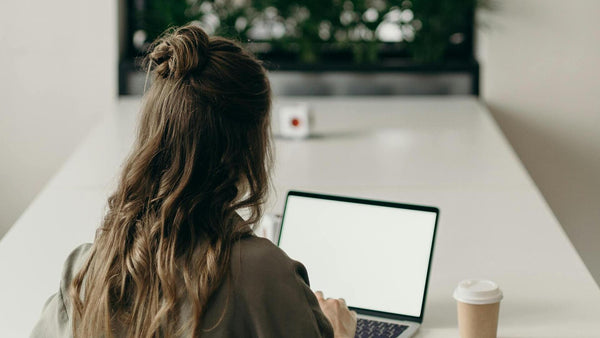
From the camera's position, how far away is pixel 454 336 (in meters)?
1.49

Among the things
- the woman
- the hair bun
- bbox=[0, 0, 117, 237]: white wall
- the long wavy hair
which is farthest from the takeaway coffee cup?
bbox=[0, 0, 117, 237]: white wall

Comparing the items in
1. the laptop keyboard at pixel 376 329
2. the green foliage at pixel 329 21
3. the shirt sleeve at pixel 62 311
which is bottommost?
the laptop keyboard at pixel 376 329

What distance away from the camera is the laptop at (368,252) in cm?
155

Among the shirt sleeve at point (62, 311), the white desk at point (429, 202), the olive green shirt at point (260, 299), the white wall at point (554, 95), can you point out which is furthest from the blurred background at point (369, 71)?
the olive green shirt at point (260, 299)

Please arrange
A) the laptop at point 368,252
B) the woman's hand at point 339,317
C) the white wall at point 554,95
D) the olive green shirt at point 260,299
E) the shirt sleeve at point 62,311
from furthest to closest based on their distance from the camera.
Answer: the white wall at point 554,95 < the laptop at point 368,252 < the woman's hand at point 339,317 < the shirt sleeve at point 62,311 < the olive green shirt at point 260,299

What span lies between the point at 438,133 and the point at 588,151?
100 cm

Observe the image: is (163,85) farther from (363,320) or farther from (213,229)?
(363,320)

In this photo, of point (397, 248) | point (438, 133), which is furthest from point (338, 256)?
point (438, 133)

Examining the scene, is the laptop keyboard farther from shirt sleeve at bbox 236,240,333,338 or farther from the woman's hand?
shirt sleeve at bbox 236,240,333,338

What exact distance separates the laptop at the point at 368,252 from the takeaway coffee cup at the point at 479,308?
0.11 meters

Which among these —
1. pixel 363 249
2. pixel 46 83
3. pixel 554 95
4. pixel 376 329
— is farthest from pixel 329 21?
pixel 376 329

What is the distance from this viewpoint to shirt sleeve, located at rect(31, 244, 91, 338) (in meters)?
1.19

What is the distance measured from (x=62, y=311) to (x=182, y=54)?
0.38 m

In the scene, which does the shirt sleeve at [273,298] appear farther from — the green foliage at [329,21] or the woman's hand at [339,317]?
the green foliage at [329,21]
